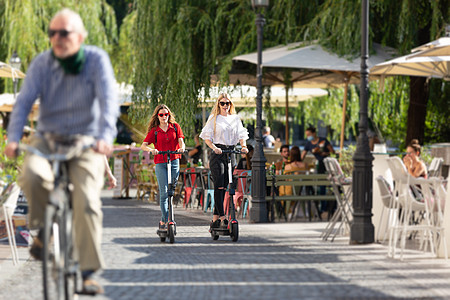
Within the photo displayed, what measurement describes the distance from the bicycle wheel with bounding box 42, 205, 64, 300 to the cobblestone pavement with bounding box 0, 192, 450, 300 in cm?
164

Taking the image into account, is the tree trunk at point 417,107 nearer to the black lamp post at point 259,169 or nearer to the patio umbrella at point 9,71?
the black lamp post at point 259,169

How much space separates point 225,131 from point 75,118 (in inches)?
249

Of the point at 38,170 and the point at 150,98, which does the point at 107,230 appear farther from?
the point at 38,170

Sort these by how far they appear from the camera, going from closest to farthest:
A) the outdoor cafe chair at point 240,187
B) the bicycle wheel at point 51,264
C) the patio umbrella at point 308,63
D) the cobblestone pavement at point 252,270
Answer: the bicycle wheel at point 51,264 < the cobblestone pavement at point 252,270 < the patio umbrella at point 308,63 < the outdoor cafe chair at point 240,187

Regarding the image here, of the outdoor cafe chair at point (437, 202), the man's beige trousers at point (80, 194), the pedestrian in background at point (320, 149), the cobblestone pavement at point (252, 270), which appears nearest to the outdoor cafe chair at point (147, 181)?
the pedestrian in background at point (320, 149)

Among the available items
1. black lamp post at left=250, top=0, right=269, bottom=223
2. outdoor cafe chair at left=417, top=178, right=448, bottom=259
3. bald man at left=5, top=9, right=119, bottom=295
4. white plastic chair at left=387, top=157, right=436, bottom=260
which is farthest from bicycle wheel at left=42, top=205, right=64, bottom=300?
black lamp post at left=250, top=0, right=269, bottom=223

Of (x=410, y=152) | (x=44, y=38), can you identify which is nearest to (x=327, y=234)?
(x=410, y=152)

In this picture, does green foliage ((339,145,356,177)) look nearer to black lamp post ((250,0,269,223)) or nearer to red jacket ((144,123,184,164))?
black lamp post ((250,0,269,223))

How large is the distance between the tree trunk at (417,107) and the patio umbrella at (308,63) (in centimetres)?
124

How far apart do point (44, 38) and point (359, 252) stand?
70.1 feet

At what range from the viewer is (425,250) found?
40.2ft

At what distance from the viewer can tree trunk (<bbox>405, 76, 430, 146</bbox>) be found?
68.4 ft

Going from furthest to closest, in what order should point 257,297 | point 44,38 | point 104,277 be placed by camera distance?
1. point 44,38
2. point 104,277
3. point 257,297

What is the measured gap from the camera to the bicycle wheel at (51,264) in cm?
647
